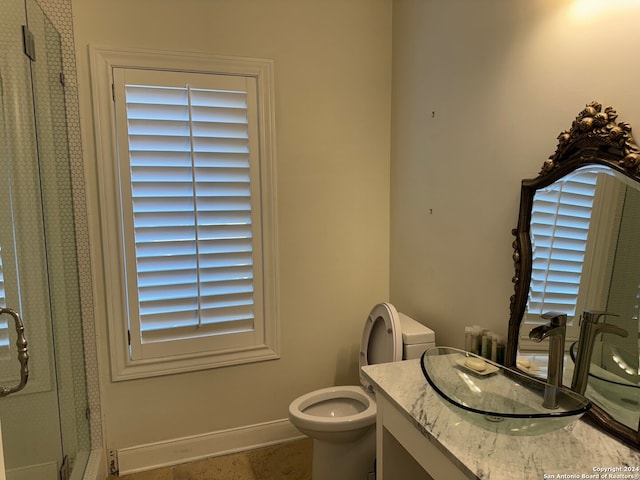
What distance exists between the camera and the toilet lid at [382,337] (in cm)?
186

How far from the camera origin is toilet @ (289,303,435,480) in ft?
5.92

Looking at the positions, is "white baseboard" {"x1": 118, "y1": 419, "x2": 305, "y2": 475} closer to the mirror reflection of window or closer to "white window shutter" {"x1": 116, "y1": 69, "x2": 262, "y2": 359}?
"white window shutter" {"x1": 116, "y1": 69, "x2": 262, "y2": 359}

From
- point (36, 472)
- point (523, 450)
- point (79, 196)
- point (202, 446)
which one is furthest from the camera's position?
point (202, 446)

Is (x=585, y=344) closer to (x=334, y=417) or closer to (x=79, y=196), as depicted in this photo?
(x=334, y=417)

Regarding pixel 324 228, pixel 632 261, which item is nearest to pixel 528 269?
pixel 632 261

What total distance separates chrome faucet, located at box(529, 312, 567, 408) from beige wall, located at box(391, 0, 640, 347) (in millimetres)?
335

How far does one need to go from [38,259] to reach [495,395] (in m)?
1.86

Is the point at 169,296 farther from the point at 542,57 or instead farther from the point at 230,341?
the point at 542,57

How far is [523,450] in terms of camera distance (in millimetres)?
1058

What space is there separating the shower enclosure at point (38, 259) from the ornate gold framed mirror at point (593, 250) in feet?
6.15

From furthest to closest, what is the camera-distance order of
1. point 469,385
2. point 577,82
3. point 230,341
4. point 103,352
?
point 230,341, point 103,352, point 469,385, point 577,82

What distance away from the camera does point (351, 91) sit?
2355mm

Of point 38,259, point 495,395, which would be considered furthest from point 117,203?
point 495,395

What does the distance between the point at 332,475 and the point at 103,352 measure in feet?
4.25
